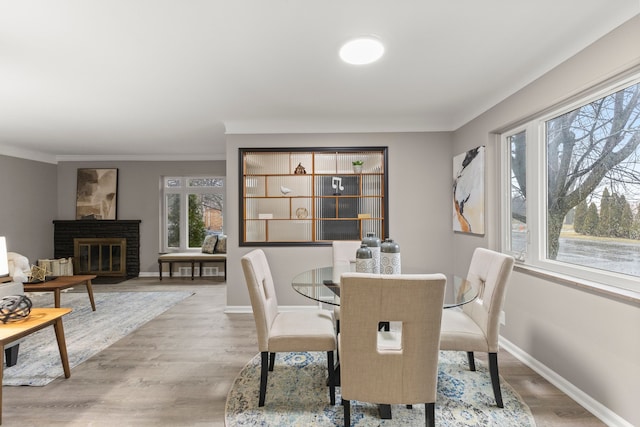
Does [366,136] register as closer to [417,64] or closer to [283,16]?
[417,64]

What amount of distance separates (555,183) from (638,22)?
43.7 inches

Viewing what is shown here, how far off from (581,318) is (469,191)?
67.4 inches

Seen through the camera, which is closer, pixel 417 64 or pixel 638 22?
pixel 638 22

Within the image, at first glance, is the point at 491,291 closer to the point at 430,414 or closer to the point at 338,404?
the point at 430,414

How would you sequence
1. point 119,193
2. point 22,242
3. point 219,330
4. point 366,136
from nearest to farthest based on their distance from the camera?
point 219,330
point 366,136
point 22,242
point 119,193

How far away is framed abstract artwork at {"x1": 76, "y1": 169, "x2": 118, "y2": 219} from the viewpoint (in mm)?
6582

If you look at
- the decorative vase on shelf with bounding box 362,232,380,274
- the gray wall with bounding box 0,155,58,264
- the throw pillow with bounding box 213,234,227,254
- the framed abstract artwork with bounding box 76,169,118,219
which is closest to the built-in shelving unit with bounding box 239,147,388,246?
the decorative vase on shelf with bounding box 362,232,380,274

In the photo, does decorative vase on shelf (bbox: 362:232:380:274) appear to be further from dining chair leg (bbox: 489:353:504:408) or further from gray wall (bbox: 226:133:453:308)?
gray wall (bbox: 226:133:453:308)

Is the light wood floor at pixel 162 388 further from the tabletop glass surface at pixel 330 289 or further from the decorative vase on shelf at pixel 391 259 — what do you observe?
the decorative vase on shelf at pixel 391 259

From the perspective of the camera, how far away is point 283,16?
187 centimetres

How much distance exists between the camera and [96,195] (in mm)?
6590

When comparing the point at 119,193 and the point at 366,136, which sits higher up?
the point at 366,136

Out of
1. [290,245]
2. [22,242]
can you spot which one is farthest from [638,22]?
[22,242]

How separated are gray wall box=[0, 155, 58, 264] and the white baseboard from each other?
24.5 feet
